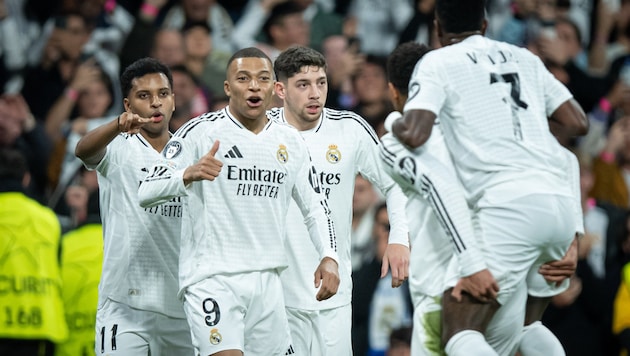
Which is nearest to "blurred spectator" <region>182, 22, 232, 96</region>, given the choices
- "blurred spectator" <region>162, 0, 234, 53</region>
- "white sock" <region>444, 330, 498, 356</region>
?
"blurred spectator" <region>162, 0, 234, 53</region>

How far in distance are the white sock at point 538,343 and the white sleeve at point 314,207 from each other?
4.52 ft

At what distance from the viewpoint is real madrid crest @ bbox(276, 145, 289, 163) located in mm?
7188

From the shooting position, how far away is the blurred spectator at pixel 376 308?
10.0m

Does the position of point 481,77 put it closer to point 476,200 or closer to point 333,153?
point 476,200

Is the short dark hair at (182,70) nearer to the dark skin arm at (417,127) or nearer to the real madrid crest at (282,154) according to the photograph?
the real madrid crest at (282,154)

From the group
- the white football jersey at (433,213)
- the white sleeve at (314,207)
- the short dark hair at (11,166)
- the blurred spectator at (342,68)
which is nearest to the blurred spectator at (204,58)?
the blurred spectator at (342,68)

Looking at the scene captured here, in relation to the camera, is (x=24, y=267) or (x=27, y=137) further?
(x=27, y=137)

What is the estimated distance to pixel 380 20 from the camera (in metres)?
12.9

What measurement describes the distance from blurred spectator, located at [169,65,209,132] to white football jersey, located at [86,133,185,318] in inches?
169

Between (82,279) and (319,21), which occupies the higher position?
(319,21)

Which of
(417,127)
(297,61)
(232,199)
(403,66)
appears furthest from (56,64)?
(417,127)

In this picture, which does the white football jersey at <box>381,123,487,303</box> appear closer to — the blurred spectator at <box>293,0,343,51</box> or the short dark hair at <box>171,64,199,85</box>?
the short dark hair at <box>171,64,199,85</box>

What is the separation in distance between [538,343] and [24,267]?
4682 mm

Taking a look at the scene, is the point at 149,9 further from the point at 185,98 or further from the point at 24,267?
the point at 24,267
